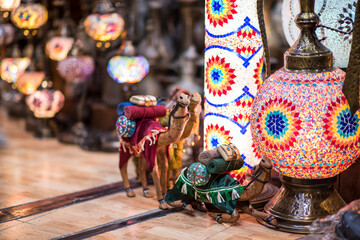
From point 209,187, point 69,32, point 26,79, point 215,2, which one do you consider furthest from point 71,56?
point 209,187

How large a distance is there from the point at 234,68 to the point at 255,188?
2.06ft

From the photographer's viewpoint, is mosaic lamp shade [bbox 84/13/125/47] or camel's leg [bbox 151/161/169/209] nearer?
camel's leg [bbox 151/161/169/209]

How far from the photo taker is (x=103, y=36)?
393 centimetres

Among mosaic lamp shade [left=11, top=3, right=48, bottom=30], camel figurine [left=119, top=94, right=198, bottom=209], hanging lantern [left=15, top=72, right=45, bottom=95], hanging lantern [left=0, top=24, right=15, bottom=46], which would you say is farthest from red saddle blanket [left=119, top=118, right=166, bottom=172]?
hanging lantern [left=0, top=24, right=15, bottom=46]

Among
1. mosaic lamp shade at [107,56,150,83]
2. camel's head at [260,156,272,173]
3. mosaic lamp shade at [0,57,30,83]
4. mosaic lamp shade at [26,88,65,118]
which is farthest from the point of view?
mosaic lamp shade at [0,57,30,83]

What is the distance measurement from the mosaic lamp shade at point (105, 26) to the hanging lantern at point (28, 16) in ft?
1.62

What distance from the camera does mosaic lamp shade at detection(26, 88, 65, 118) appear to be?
14.8 feet

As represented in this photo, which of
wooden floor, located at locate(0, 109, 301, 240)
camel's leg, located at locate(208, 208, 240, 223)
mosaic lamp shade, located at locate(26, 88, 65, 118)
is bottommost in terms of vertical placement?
wooden floor, located at locate(0, 109, 301, 240)

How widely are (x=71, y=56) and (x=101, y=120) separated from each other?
0.89 m

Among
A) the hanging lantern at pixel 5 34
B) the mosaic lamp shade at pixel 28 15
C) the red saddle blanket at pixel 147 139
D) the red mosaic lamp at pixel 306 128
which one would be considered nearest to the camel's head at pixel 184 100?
the red saddle blanket at pixel 147 139

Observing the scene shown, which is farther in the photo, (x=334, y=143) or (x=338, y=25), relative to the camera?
(x=338, y=25)

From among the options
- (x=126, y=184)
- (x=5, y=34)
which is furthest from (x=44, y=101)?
(x=126, y=184)

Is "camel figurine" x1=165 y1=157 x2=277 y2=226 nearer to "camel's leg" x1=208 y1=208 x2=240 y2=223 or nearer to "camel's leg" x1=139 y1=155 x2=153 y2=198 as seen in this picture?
"camel's leg" x1=208 y1=208 x2=240 y2=223

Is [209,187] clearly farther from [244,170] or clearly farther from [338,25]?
Result: [338,25]
